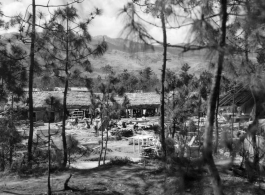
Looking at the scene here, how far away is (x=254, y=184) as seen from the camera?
193 inches

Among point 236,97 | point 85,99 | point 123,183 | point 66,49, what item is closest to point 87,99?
point 85,99

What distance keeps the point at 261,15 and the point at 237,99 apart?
4.67 m

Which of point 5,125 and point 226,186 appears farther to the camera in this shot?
point 5,125

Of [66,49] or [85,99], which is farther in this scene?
[85,99]

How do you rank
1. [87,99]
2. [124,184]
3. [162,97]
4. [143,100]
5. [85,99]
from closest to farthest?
[124,184] → [162,97] → [85,99] → [87,99] → [143,100]

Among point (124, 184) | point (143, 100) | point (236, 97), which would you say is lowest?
point (124, 184)

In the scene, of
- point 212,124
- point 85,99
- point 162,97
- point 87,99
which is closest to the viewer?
point 212,124

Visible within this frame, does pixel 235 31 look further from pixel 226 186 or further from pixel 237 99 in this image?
pixel 237 99

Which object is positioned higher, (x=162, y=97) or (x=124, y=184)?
(x=162, y=97)

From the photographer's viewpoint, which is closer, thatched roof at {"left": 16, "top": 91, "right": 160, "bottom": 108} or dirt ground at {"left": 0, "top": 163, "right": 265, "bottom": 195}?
dirt ground at {"left": 0, "top": 163, "right": 265, "bottom": 195}

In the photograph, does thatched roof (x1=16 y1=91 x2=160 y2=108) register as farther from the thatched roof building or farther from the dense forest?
the dense forest

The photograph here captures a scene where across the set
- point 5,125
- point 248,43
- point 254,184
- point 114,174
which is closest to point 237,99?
point 254,184

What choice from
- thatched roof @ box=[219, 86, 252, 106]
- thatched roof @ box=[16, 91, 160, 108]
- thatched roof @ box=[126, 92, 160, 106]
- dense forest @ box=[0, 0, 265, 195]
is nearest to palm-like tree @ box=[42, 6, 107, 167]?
dense forest @ box=[0, 0, 265, 195]

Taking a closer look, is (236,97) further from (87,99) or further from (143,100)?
(143,100)
